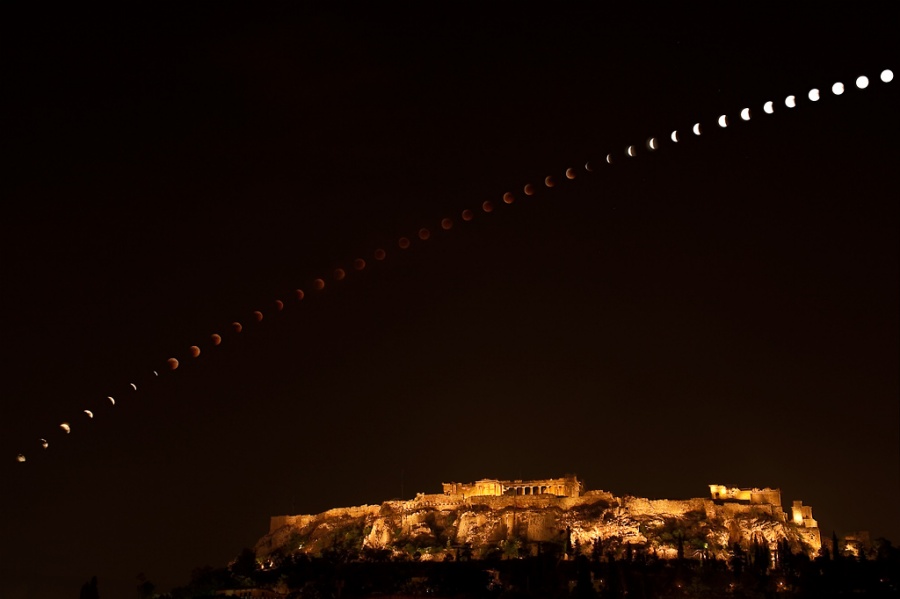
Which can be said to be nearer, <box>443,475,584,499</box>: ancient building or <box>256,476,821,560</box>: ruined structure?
<box>256,476,821,560</box>: ruined structure

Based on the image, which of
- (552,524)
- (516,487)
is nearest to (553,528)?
(552,524)

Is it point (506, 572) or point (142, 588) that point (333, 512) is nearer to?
point (142, 588)

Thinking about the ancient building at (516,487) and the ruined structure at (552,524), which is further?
the ancient building at (516,487)

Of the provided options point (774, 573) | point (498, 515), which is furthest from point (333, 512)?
point (774, 573)
